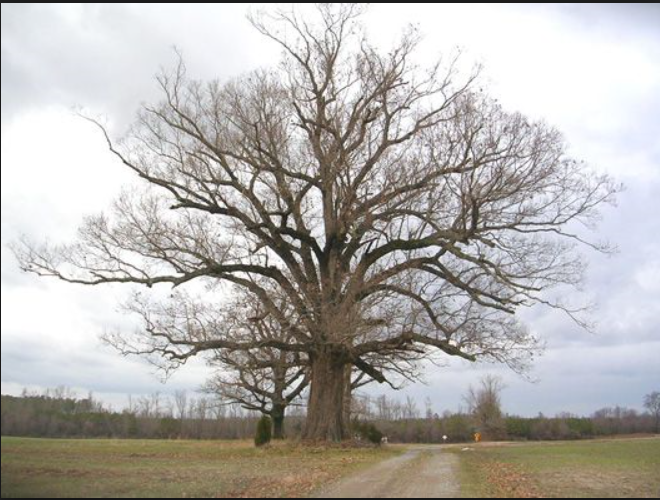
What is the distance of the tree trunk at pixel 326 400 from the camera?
27.2 meters

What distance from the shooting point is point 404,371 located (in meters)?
31.4

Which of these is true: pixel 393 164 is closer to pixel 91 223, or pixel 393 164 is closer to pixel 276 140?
pixel 276 140

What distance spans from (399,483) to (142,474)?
241 inches

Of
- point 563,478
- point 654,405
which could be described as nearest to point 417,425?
point 654,405

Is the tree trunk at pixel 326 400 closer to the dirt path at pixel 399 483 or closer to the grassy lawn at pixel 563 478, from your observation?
the grassy lawn at pixel 563 478

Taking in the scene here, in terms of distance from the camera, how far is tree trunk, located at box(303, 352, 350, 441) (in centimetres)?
2722

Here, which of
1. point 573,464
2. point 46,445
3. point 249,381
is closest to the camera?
point 46,445

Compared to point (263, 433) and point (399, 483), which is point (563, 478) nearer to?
point (399, 483)

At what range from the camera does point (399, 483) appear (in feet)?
48.1

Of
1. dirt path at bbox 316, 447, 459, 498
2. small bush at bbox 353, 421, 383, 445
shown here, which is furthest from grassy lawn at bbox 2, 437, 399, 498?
small bush at bbox 353, 421, 383, 445

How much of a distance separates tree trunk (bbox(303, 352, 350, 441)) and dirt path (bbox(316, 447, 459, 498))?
308 inches

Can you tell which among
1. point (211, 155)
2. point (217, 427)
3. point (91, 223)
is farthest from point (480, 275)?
point (217, 427)

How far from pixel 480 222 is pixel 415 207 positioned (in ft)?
9.53

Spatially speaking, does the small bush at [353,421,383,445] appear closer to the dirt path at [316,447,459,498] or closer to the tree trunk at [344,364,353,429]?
the tree trunk at [344,364,353,429]
